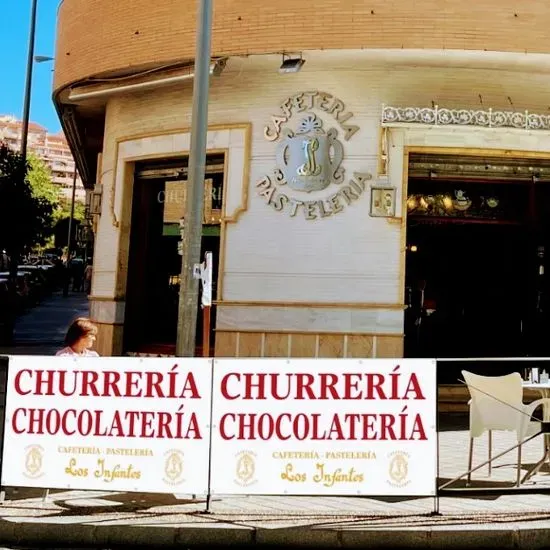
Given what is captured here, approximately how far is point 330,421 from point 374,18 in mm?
6257

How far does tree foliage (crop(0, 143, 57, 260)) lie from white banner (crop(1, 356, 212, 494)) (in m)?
14.2

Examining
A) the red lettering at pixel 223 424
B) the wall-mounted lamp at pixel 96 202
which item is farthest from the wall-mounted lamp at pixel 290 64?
the red lettering at pixel 223 424

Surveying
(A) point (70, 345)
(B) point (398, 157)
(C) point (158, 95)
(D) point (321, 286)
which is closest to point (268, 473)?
(A) point (70, 345)

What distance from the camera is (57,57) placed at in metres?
13.3

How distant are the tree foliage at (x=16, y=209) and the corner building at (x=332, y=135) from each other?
25.8 ft

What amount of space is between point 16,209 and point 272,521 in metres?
15.6

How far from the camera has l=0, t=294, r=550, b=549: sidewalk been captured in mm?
5492

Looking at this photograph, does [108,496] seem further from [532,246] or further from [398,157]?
[532,246]

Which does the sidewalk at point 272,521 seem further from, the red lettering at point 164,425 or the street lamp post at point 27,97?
the street lamp post at point 27,97

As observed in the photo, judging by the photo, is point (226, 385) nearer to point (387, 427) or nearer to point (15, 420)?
point (387, 427)

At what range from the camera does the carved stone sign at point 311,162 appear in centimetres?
1095

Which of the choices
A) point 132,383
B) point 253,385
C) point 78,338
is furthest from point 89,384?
point 253,385

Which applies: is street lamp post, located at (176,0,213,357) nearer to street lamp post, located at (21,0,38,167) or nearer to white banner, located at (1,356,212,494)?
white banner, located at (1,356,212,494)

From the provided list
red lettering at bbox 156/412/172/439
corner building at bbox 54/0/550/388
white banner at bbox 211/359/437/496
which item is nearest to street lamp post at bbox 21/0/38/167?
corner building at bbox 54/0/550/388
